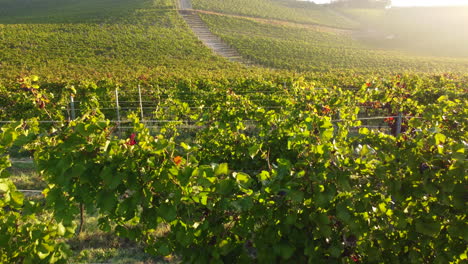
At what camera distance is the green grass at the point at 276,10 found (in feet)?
179

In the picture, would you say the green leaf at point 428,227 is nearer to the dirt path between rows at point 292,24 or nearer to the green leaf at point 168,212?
the green leaf at point 168,212

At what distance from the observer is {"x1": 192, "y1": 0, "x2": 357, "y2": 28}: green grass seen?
5447 centimetres

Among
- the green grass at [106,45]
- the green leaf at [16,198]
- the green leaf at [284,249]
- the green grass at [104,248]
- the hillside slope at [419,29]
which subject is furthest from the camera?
the hillside slope at [419,29]

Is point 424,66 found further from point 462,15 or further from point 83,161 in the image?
point 462,15

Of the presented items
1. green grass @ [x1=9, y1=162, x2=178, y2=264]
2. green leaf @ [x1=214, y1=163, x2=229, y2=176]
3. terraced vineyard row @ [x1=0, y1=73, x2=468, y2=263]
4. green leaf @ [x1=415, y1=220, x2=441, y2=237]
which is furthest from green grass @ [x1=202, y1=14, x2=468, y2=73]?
green leaf @ [x1=214, y1=163, x2=229, y2=176]

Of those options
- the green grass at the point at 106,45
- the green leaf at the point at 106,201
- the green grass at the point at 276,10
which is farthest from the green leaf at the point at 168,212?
the green grass at the point at 276,10

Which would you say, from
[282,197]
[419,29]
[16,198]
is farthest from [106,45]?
[419,29]

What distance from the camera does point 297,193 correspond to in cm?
151

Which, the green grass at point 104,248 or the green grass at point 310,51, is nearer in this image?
the green grass at point 104,248

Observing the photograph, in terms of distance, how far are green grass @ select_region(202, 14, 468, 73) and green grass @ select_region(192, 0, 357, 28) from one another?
6.66 meters

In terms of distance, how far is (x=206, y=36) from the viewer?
4028 centimetres

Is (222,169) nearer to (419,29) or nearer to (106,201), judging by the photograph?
(106,201)

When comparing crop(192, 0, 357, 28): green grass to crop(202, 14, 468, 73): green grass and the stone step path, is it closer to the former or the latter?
the stone step path

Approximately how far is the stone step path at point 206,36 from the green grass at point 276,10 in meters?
4.67
